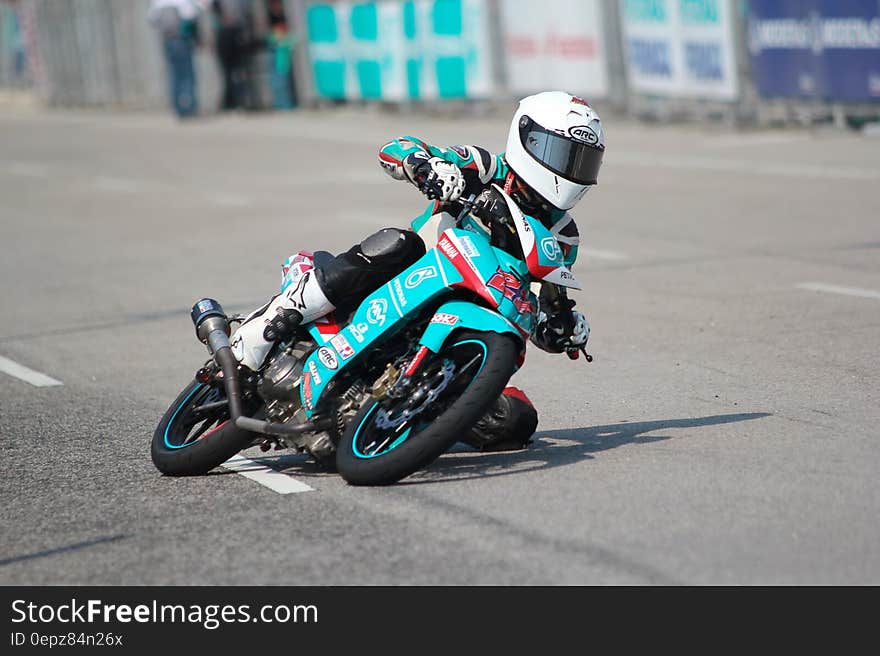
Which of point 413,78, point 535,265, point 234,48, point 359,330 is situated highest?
point 535,265

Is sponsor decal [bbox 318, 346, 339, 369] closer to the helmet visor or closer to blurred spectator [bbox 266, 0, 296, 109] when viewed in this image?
the helmet visor

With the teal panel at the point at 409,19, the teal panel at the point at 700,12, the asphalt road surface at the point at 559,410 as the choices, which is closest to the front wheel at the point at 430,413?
the asphalt road surface at the point at 559,410

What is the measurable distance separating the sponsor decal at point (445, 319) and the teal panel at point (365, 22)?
22.1m

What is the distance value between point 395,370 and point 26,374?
3753 mm

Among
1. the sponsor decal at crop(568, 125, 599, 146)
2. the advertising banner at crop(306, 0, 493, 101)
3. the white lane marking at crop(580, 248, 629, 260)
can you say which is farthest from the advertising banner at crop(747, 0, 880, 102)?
the sponsor decal at crop(568, 125, 599, 146)

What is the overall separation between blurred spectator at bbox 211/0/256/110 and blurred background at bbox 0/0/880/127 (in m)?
0.03

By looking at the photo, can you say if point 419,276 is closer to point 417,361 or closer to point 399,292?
point 399,292

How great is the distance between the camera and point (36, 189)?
20422mm

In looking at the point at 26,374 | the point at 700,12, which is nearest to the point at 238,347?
the point at 26,374

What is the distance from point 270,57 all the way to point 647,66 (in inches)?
440

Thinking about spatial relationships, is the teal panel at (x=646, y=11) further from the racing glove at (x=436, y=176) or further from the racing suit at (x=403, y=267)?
the racing glove at (x=436, y=176)

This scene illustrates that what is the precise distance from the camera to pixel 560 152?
6.05 m

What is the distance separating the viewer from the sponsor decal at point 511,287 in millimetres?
5867

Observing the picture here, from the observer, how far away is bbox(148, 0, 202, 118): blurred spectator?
30.9 m
